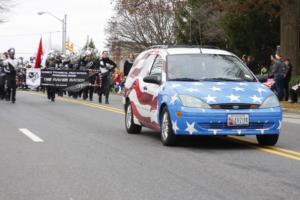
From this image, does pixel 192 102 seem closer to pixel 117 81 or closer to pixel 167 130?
pixel 167 130

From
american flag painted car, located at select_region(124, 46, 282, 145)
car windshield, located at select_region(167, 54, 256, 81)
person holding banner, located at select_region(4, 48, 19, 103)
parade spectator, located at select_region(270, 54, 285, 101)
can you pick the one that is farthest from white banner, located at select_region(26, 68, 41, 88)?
car windshield, located at select_region(167, 54, 256, 81)

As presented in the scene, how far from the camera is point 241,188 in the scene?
7707mm

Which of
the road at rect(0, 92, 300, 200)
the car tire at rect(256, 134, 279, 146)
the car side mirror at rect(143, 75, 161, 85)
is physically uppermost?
the car side mirror at rect(143, 75, 161, 85)

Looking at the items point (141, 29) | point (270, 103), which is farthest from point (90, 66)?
point (141, 29)

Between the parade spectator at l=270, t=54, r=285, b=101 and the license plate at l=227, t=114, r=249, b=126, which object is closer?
the license plate at l=227, t=114, r=249, b=126

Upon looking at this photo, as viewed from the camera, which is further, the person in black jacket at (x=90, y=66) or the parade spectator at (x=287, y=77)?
the person in black jacket at (x=90, y=66)

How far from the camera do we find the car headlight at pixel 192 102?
10.9 meters

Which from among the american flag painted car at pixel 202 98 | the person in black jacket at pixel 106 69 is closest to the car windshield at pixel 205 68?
the american flag painted car at pixel 202 98

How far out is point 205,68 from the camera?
39.7 ft

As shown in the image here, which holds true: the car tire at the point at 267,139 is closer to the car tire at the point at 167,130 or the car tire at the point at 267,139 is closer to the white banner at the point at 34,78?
the car tire at the point at 167,130

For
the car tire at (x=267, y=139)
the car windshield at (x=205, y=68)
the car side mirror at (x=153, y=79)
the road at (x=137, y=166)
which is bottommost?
the road at (x=137, y=166)

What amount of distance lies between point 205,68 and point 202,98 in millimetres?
1308

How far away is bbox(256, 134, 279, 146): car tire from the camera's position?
11.6 metres

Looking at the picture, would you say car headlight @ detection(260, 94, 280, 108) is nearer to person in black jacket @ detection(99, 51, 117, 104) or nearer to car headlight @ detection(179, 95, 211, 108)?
car headlight @ detection(179, 95, 211, 108)
